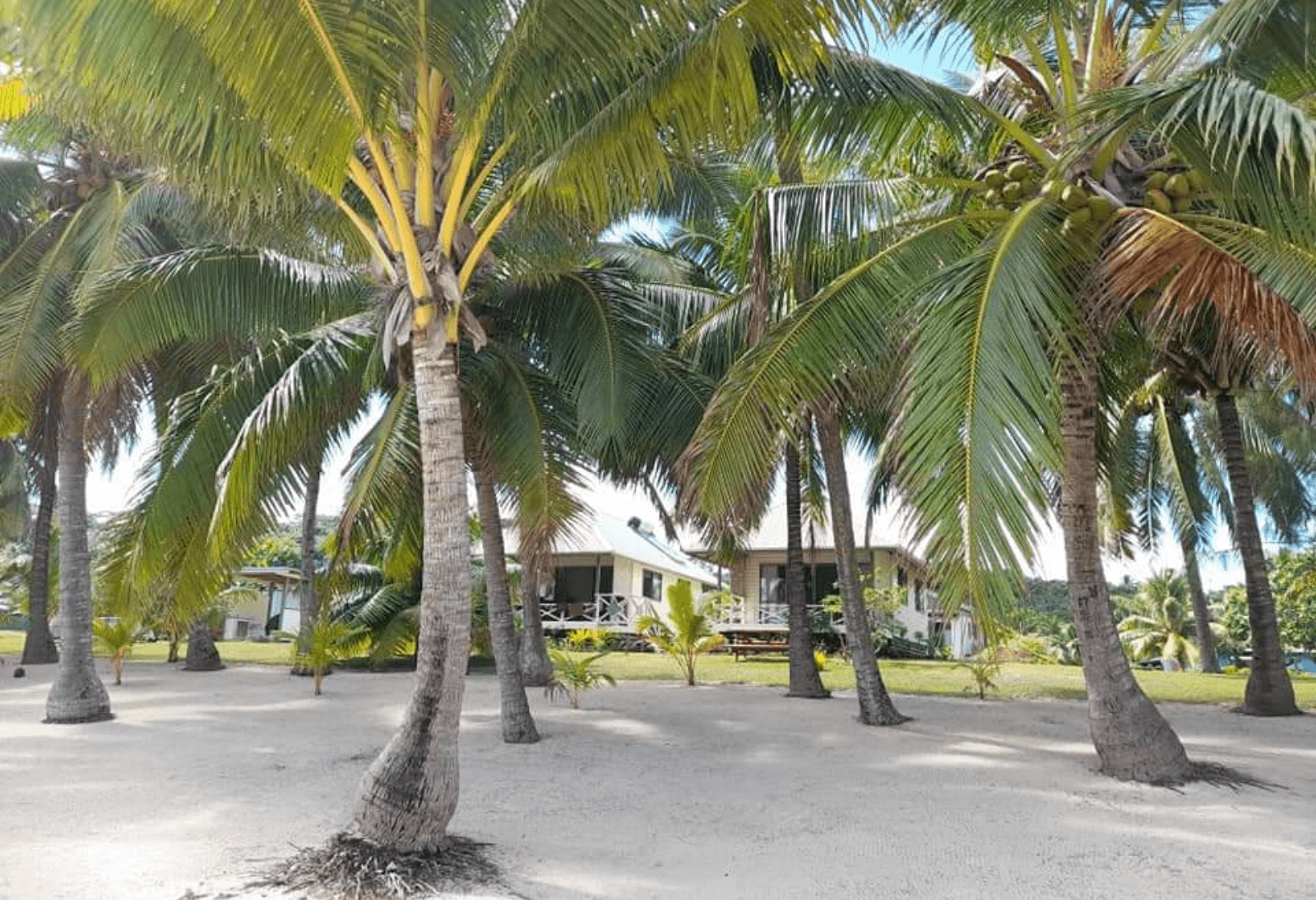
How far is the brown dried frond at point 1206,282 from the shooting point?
5.18m

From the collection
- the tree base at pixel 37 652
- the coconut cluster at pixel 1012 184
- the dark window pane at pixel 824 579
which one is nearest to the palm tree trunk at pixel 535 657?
the coconut cluster at pixel 1012 184

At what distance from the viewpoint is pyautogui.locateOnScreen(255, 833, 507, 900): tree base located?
4.59 m

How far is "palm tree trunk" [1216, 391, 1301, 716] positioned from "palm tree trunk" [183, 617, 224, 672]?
17.0m

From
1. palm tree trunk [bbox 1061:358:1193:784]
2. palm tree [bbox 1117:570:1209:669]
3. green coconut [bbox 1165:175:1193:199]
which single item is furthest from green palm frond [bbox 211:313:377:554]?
palm tree [bbox 1117:570:1209:669]

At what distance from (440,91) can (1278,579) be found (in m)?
27.0

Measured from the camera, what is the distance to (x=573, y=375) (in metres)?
9.27

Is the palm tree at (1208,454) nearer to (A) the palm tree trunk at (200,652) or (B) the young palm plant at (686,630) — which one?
(B) the young palm plant at (686,630)

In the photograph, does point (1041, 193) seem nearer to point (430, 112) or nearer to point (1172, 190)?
point (1172, 190)

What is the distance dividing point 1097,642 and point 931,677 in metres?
10.2

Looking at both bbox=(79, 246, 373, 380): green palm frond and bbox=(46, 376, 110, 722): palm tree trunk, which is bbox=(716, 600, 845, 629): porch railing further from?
bbox=(79, 246, 373, 380): green palm frond

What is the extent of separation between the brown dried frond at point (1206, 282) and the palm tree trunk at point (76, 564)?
10770mm

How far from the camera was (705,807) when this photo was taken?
21.1 feet

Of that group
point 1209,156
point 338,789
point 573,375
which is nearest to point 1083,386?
point 1209,156

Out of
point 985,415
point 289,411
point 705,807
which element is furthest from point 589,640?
point 985,415
